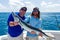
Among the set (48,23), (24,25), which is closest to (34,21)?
(24,25)

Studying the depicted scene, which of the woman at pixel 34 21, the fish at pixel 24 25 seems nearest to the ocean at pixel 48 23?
the woman at pixel 34 21

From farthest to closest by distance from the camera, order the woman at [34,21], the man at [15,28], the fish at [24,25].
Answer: the woman at [34,21]
the man at [15,28]
the fish at [24,25]

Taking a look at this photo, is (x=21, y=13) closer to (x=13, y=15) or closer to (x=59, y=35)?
(x=13, y=15)

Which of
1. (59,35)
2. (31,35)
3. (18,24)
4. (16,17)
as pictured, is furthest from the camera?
(59,35)

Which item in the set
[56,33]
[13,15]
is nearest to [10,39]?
[13,15]

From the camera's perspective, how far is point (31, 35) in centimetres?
331

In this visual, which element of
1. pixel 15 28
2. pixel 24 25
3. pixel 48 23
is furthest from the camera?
pixel 48 23

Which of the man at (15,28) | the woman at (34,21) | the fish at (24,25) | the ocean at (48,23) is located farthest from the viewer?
the ocean at (48,23)

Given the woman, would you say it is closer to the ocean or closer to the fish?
the fish

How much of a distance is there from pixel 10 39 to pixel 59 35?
2150 millimetres

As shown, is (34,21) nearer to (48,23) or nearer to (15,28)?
(15,28)

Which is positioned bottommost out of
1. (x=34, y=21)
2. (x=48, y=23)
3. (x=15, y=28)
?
(x=48, y=23)

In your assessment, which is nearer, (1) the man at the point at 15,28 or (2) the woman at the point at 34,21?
(1) the man at the point at 15,28

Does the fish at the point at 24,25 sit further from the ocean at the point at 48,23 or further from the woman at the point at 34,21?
the ocean at the point at 48,23
